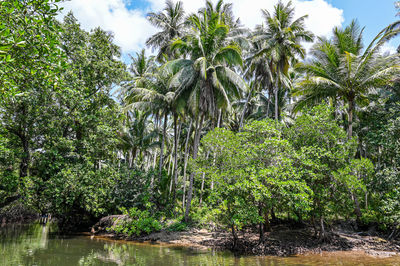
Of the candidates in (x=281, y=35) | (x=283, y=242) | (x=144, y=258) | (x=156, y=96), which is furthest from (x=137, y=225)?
(x=281, y=35)

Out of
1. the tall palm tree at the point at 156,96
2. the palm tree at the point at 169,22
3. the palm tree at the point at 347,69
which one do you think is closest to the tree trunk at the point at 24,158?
the tall palm tree at the point at 156,96

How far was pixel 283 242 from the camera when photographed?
1140 centimetres

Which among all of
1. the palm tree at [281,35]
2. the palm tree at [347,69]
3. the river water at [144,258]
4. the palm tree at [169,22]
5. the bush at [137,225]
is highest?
the palm tree at [169,22]

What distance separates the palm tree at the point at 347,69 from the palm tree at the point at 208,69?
4211mm

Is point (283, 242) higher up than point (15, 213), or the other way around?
point (15, 213)

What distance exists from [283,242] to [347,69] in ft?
31.3

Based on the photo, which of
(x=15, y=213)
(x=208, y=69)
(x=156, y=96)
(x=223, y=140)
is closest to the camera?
(x=223, y=140)

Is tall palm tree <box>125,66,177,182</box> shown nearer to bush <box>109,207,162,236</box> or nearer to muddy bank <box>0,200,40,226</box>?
bush <box>109,207,162,236</box>

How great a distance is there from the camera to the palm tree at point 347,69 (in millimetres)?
13344

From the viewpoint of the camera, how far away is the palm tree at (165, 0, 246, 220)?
15047mm

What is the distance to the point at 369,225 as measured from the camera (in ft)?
43.2

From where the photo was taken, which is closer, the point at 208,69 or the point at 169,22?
the point at 208,69

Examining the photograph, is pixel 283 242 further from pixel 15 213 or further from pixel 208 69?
pixel 15 213

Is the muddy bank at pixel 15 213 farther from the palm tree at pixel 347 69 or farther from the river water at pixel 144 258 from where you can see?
the palm tree at pixel 347 69
